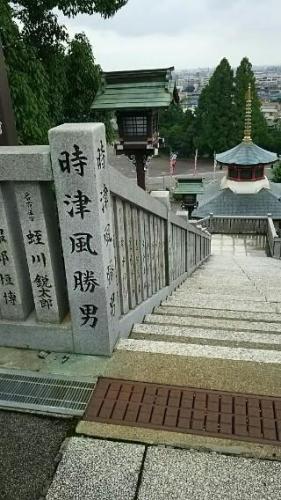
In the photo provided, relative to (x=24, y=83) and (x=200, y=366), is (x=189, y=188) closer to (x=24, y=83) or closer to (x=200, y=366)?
(x=24, y=83)

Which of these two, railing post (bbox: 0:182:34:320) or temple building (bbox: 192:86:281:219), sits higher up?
railing post (bbox: 0:182:34:320)

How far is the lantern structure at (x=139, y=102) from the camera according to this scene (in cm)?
1294

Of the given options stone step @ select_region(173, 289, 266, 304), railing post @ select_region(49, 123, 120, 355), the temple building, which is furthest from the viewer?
the temple building

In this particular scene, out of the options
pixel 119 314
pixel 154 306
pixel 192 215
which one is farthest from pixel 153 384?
pixel 192 215

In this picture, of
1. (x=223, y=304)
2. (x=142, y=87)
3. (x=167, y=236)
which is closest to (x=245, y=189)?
(x=142, y=87)

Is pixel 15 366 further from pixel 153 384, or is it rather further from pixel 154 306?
pixel 154 306

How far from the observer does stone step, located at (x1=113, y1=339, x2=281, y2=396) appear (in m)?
3.19

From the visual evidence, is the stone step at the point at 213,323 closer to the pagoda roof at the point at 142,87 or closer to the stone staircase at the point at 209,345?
the stone staircase at the point at 209,345

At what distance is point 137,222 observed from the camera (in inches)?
Answer: 173

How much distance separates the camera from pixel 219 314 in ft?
17.9

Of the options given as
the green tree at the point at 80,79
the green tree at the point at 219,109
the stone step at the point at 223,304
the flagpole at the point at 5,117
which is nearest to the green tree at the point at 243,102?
the green tree at the point at 219,109

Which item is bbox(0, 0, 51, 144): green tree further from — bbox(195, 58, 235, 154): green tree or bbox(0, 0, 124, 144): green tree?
bbox(195, 58, 235, 154): green tree

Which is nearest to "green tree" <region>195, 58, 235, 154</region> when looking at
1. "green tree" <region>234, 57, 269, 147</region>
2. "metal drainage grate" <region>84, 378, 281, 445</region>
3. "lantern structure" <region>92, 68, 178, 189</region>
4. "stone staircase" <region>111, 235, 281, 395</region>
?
"green tree" <region>234, 57, 269, 147</region>

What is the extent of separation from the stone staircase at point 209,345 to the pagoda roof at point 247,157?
1730cm
